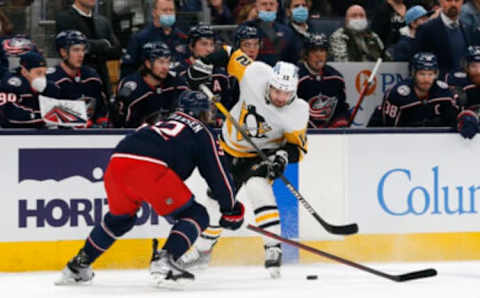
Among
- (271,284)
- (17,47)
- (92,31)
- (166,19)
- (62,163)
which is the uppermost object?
(166,19)

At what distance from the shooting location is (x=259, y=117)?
601 centimetres

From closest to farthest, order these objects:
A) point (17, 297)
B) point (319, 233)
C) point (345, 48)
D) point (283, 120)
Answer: point (17, 297) < point (283, 120) < point (319, 233) < point (345, 48)

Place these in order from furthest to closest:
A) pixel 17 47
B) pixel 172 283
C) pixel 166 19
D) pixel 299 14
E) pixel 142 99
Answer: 1. pixel 299 14
2. pixel 166 19
3. pixel 17 47
4. pixel 142 99
5. pixel 172 283

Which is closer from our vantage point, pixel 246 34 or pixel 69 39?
pixel 69 39

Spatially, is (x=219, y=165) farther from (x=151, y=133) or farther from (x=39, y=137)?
(x=39, y=137)

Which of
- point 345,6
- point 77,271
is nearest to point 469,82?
point 345,6

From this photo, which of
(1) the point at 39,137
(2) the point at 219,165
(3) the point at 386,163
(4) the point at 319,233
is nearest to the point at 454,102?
(3) the point at 386,163

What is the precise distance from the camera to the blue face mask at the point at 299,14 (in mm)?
7848

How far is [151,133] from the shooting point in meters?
5.29

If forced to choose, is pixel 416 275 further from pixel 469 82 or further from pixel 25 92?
pixel 25 92

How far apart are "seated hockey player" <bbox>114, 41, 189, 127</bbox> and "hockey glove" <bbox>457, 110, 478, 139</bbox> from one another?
6.18 feet

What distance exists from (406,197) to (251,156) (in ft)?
3.81

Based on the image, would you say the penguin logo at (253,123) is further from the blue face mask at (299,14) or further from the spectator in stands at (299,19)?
the blue face mask at (299,14)

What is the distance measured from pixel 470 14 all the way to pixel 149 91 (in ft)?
9.98
